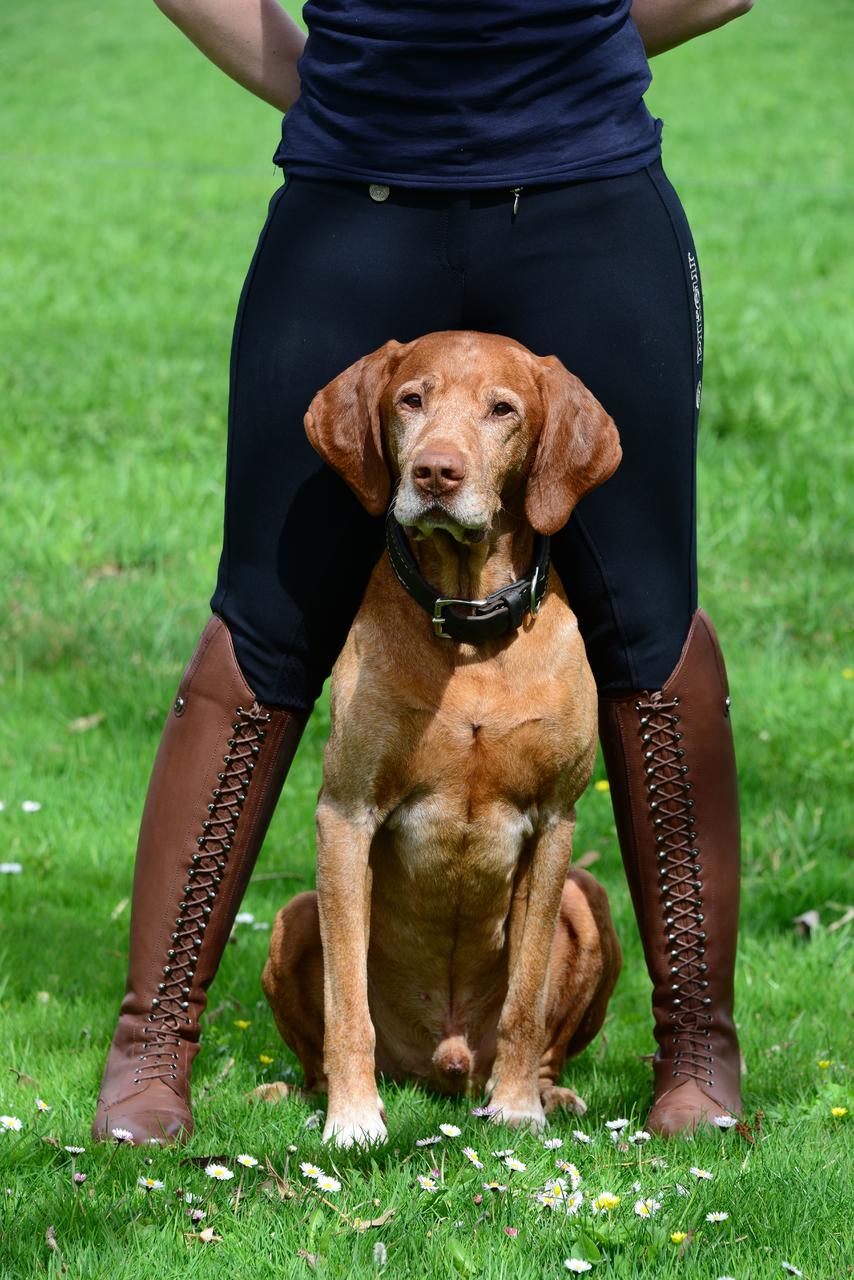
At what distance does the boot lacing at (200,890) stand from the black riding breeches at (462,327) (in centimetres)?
11

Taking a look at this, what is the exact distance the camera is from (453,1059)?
343 cm

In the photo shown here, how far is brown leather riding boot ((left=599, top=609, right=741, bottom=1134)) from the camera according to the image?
3268 mm

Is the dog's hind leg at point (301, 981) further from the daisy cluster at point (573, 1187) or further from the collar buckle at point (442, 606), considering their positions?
the collar buckle at point (442, 606)

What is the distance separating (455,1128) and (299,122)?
1852 millimetres

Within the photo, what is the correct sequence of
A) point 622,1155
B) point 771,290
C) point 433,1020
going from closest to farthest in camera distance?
point 622,1155 < point 433,1020 < point 771,290

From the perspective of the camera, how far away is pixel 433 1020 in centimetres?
348

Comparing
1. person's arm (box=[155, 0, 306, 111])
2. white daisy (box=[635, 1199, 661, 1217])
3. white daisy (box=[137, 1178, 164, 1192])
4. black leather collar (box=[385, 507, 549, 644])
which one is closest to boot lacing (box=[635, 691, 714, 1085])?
black leather collar (box=[385, 507, 549, 644])

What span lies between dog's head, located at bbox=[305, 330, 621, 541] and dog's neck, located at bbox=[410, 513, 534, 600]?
11 centimetres

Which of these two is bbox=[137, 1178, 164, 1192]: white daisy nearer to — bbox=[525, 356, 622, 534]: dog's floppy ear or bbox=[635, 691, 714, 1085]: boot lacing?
bbox=[635, 691, 714, 1085]: boot lacing

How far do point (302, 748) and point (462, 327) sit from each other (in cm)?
242

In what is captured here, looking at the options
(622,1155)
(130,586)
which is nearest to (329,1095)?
(622,1155)

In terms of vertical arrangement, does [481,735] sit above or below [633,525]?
below

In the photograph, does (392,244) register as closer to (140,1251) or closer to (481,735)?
(481,735)

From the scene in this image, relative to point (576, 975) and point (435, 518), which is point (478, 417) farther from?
point (576, 975)
